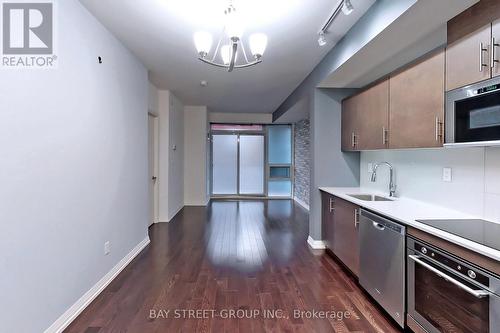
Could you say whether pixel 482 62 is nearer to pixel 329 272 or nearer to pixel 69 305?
pixel 329 272

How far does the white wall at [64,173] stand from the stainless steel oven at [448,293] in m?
2.59

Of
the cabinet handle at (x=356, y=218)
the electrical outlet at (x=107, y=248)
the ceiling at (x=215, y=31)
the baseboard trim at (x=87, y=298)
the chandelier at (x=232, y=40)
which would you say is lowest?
the baseboard trim at (x=87, y=298)

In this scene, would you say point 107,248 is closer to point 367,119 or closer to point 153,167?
point 153,167

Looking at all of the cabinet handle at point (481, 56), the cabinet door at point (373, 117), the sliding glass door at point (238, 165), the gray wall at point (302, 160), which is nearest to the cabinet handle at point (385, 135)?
the cabinet door at point (373, 117)

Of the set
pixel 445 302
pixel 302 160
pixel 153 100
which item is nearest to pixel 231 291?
pixel 445 302

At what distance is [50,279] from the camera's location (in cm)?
198

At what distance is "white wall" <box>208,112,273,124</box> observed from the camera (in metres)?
8.31

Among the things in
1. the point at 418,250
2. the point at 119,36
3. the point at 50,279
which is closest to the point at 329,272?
the point at 418,250

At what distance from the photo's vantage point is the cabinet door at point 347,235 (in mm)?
2867

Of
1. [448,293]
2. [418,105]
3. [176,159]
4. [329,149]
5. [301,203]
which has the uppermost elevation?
[418,105]

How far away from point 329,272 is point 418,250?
4.81 ft

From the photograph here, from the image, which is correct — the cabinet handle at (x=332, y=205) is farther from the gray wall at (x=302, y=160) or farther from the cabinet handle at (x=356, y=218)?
the gray wall at (x=302, y=160)

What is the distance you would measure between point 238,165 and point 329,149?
16.9 feet

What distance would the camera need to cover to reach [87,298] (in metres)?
2.45
